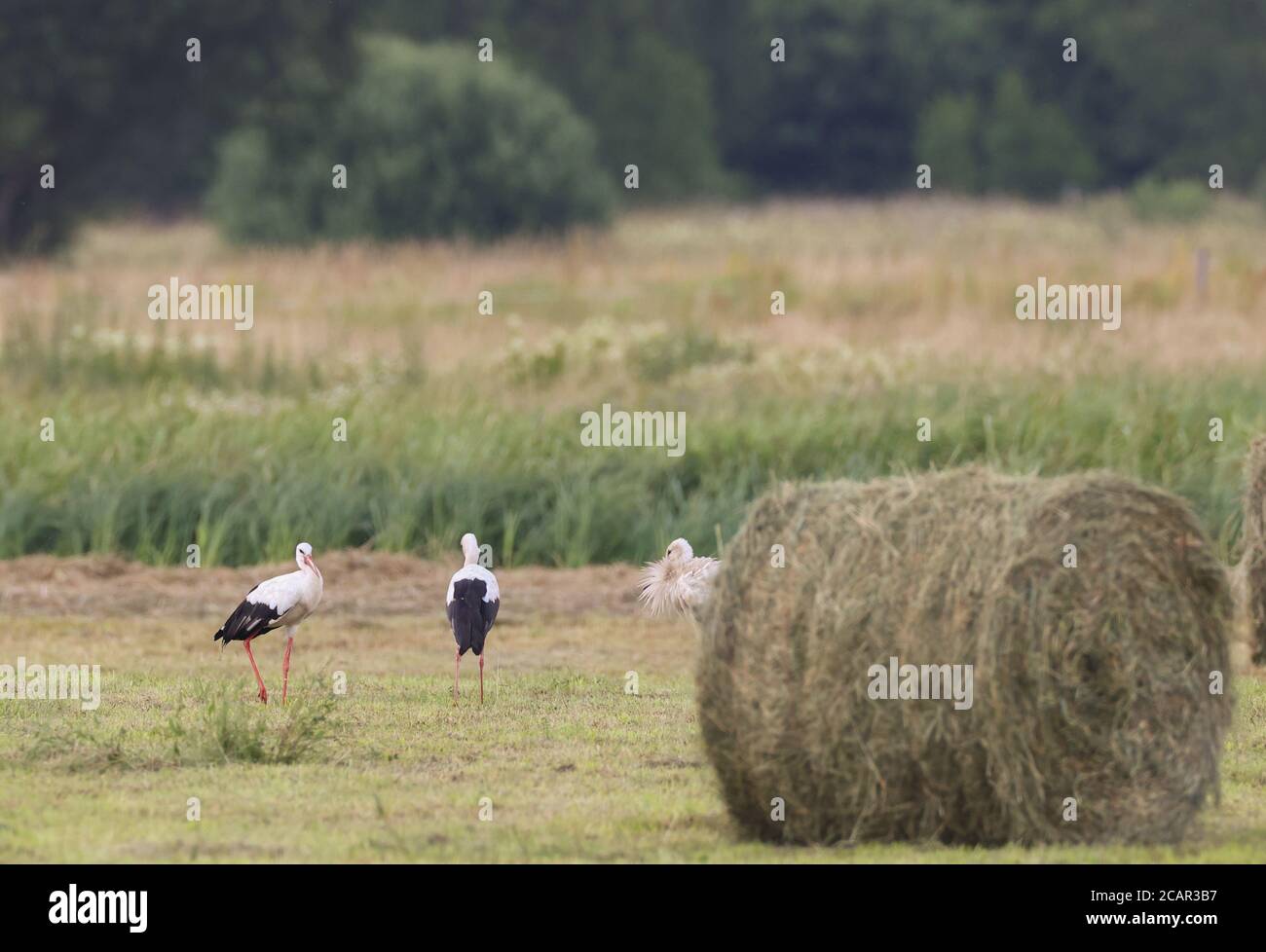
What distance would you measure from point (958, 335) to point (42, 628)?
14436mm

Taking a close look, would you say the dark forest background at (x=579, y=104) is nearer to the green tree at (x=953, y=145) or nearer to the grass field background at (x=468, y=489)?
the green tree at (x=953, y=145)

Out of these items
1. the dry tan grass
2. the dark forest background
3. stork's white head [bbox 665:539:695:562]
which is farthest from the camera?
the dark forest background

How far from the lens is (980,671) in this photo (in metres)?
8.27

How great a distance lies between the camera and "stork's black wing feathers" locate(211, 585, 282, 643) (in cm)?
1179

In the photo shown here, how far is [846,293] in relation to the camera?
1261 inches

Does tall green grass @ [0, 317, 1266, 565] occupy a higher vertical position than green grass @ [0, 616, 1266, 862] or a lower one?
higher

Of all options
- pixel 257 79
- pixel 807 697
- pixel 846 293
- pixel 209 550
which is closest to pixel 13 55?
pixel 257 79

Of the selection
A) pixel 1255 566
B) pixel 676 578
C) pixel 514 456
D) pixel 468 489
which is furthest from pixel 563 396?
pixel 1255 566

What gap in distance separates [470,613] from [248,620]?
1.26 metres

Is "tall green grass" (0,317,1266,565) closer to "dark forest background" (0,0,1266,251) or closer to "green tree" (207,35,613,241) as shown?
"green tree" (207,35,613,241)

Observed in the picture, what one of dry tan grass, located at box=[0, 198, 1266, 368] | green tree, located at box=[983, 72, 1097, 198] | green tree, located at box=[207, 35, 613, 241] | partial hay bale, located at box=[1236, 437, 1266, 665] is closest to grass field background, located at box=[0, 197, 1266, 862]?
dry tan grass, located at box=[0, 198, 1266, 368]

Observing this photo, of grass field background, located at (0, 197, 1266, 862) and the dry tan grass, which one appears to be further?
the dry tan grass

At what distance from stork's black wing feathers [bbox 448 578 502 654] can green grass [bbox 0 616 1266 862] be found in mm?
393
